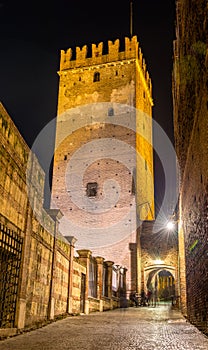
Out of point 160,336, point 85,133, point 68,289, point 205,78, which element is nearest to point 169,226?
point 85,133

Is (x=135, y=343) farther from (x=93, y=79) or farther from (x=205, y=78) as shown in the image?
(x=93, y=79)

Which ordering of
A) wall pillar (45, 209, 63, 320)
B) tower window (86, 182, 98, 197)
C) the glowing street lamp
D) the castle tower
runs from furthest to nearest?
tower window (86, 182, 98, 197), the castle tower, the glowing street lamp, wall pillar (45, 209, 63, 320)

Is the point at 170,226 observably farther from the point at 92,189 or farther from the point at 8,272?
the point at 8,272

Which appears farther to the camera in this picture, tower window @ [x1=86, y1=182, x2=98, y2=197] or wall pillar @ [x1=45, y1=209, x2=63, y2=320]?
tower window @ [x1=86, y1=182, x2=98, y2=197]

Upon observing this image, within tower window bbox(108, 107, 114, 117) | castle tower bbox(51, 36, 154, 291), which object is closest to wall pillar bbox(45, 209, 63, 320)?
castle tower bbox(51, 36, 154, 291)

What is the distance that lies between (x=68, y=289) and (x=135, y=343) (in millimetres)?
5698

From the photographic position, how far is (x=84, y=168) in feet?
86.0

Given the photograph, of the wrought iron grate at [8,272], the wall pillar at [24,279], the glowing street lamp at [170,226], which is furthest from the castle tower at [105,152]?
the wrought iron grate at [8,272]

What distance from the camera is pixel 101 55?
28438 mm

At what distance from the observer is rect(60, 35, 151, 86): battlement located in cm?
2777

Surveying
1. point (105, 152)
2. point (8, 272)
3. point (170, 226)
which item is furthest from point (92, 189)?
point (8, 272)

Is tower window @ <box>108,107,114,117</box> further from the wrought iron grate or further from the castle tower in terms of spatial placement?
the wrought iron grate

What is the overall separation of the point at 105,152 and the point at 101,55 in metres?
8.04

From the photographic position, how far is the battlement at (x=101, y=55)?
2777cm
